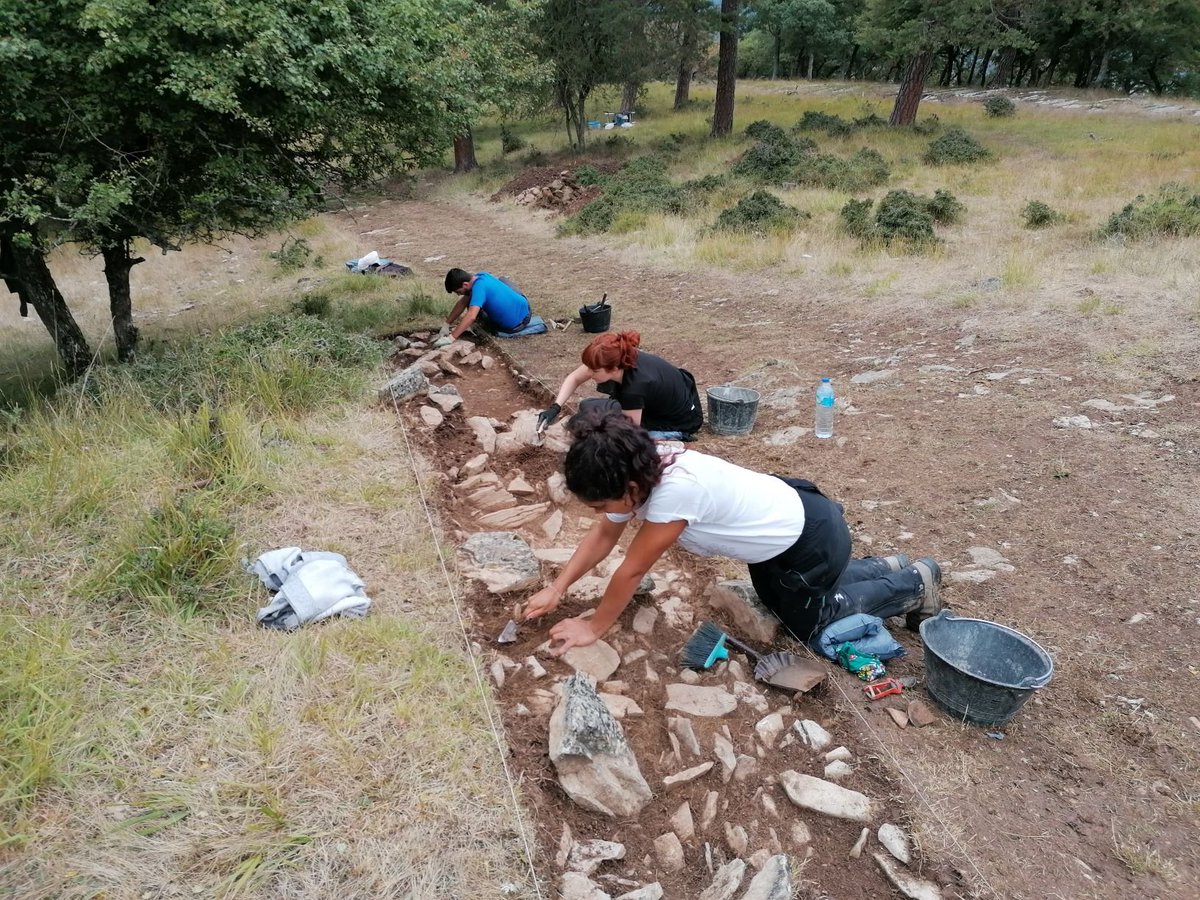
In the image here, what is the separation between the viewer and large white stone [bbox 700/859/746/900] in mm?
2104

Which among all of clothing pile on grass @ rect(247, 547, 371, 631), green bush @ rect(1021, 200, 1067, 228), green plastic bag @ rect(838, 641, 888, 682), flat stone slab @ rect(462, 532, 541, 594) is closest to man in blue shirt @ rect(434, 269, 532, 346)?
flat stone slab @ rect(462, 532, 541, 594)

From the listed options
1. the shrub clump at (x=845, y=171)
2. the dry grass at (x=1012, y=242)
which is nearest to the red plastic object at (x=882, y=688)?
the dry grass at (x=1012, y=242)

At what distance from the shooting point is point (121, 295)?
778 centimetres

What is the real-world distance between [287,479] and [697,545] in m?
2.49

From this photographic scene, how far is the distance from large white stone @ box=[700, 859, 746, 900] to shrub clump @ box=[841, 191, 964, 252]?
8582 millimetres

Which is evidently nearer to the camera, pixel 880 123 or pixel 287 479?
pixel 287 479

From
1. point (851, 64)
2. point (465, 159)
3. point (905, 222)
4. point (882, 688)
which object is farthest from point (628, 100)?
point (851, 64)

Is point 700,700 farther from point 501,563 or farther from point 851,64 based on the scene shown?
point 851,64

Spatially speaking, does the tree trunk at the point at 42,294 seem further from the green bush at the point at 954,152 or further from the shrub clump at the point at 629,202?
the green bush at the point at 954,152

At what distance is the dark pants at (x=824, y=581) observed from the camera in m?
2.91

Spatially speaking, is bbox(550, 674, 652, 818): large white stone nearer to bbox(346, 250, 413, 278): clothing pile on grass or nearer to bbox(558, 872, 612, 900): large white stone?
bbox(558, 872, 612, 900): large white stone

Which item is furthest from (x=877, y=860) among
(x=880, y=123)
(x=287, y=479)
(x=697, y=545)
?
(x=880, y=123)

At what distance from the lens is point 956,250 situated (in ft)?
29.5

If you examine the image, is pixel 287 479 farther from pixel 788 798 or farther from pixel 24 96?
pixel 24 96
